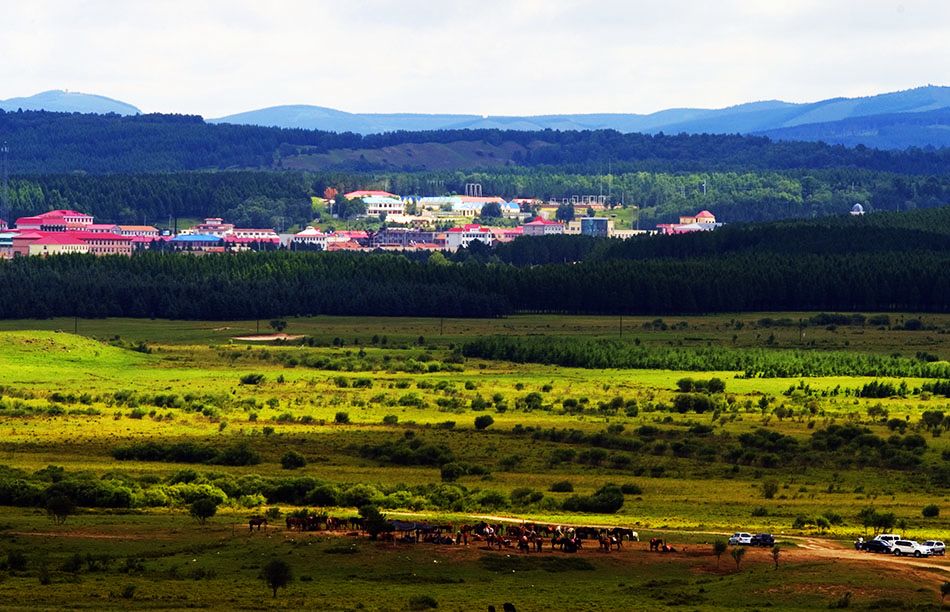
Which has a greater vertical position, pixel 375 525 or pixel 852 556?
pixel 375 525

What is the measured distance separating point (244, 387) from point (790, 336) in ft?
Answer: 211

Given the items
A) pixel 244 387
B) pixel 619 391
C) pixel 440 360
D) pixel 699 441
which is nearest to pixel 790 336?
pixel 440 360

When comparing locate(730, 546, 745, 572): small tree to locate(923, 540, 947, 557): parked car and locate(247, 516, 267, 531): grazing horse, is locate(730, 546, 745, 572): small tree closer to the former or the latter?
locate(923, 540, 947, 557): parked car

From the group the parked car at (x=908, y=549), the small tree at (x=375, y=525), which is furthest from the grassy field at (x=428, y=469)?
the parked car at (x=908, y=549)

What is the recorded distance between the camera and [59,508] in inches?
3162

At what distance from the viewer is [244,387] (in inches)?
5768

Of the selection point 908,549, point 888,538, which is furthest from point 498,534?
point 908,549

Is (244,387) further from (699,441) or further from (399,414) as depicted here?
(699,441)

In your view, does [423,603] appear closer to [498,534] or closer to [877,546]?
[498,534]

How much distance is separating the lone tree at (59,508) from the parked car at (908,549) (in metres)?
31.2

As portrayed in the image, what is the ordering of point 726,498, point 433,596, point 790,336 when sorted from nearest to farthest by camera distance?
1. point 433,596
2. point 726,498
3. point 790,336

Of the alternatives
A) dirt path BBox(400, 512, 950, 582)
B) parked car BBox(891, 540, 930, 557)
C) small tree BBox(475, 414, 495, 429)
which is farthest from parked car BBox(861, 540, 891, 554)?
small tree BBox(475, 414, 495, 429)

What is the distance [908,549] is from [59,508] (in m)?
32.0

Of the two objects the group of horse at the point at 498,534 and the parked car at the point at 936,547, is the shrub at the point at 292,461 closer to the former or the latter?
the group of horse at the point at 498,534
